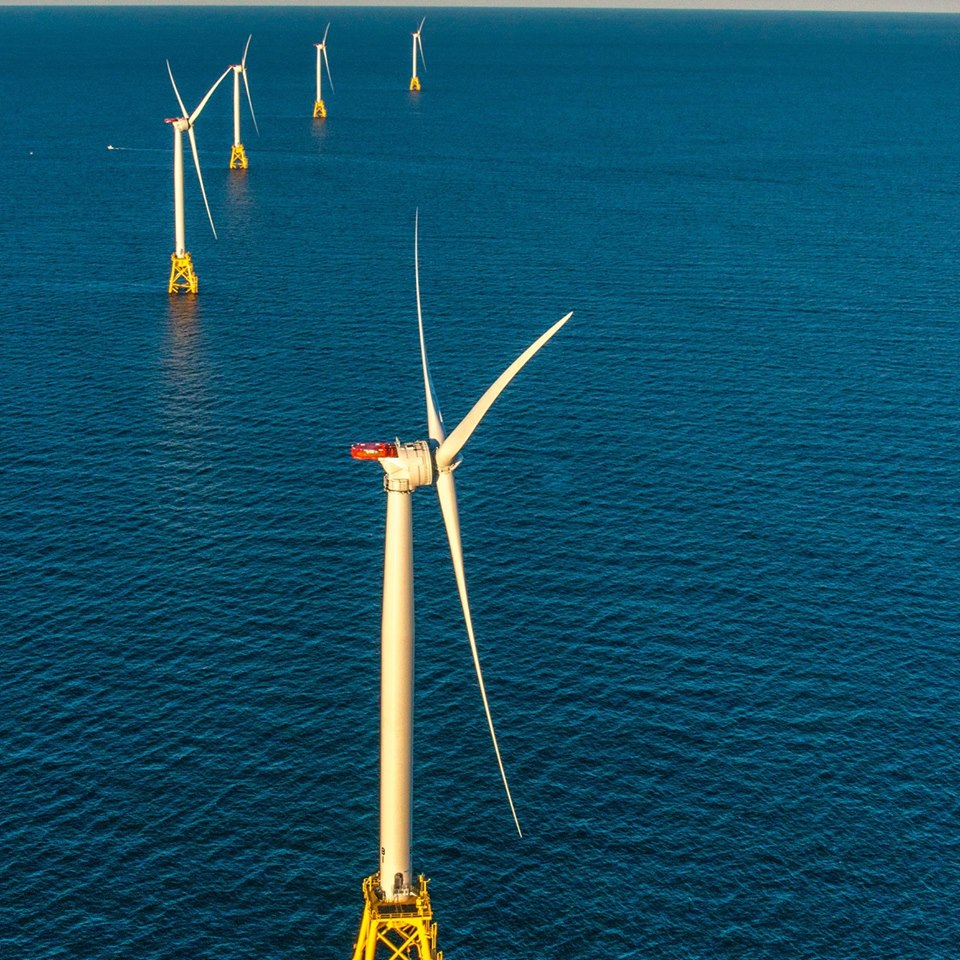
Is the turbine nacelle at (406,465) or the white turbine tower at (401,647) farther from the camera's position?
the white turbine tower at (401,647)

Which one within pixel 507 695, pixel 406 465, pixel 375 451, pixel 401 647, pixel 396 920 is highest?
pixel 375 451

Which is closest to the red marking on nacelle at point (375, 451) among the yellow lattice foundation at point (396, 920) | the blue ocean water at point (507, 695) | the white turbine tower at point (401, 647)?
the white turbine tower at point (401, 647)

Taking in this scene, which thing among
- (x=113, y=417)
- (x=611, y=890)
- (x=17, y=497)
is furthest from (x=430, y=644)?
(x=113, y=417)

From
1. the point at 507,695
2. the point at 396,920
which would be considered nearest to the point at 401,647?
the point at 396,920

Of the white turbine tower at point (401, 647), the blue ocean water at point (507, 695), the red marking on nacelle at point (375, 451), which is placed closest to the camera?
the red marking on nacelle at point (375, 451)

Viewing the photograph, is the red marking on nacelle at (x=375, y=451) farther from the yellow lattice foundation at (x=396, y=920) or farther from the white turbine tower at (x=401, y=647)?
the yellow lattice foundation at (x=396, y=920)

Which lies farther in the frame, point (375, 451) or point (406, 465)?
point (406, 465)

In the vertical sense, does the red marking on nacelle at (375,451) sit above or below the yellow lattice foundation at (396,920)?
above

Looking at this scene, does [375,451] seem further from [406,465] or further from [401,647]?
[401,647]

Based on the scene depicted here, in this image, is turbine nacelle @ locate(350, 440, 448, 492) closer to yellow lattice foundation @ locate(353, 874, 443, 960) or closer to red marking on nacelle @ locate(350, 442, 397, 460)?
red marking on nacelle @ locate(350, 442, 397, 460)

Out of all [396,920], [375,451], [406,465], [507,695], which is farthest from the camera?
[507,695]
